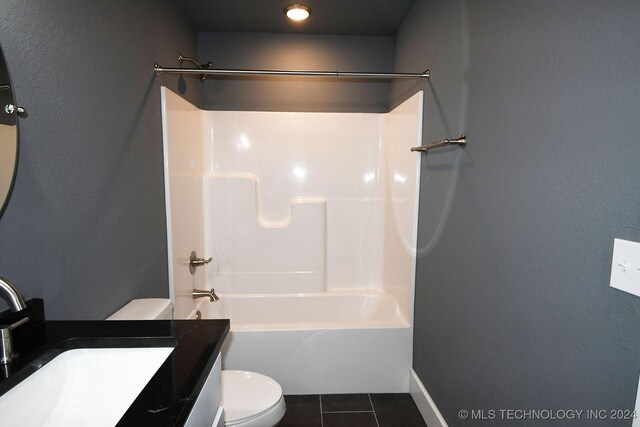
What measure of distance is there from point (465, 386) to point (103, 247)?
1726 mm

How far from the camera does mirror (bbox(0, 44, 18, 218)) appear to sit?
97cm

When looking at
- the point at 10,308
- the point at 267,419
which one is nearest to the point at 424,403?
the point at 267,419

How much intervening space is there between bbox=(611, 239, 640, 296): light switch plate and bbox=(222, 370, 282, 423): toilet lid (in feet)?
4.46

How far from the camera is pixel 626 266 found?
2.75ft

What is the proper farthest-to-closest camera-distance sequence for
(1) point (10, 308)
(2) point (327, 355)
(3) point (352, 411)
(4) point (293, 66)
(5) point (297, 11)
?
1. (4) point (293, 66)
2. (5) point (297, 11)
3. (2) point (327, 355)
4. (3) point (352, 411)
5. (1) point (10, 308)

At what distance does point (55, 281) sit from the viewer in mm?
1203

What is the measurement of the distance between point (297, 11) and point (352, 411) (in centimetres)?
269

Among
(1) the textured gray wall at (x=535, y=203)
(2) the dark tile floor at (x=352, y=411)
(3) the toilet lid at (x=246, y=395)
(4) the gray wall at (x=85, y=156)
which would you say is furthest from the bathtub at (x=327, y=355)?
(4) the gray wall at (x=85, y=156)

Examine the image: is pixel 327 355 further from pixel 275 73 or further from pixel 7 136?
pixel 7 136

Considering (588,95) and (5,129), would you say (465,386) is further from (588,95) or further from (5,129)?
(5,129)

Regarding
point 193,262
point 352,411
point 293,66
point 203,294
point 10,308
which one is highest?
point 293,66

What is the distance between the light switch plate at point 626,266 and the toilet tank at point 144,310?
64.1 inches

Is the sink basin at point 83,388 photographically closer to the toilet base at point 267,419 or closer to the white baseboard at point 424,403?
the toilet base at point 267,419

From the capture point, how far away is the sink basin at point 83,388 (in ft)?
2.73
